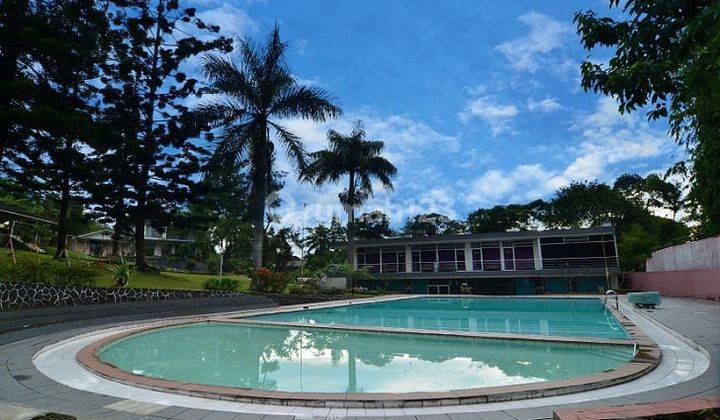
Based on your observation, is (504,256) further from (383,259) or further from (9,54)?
(9,54)

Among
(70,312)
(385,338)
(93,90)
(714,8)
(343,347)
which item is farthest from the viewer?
(93,90)

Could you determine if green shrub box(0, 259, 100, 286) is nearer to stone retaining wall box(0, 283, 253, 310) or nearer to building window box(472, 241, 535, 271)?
stone retaining wall box(0, 283, 253, 310)

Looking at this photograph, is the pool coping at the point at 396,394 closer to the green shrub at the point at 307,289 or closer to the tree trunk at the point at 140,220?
the tree trunk at the point at 140,220

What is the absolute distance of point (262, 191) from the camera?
61.9 feet

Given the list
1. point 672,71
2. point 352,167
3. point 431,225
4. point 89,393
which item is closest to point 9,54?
point 89,393

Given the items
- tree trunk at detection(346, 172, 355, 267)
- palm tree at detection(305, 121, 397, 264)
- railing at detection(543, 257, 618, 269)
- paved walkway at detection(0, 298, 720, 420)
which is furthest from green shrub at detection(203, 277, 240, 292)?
railing at detection(543, 257, 618, 269)

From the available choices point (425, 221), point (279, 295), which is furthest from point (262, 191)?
point (425, 221)

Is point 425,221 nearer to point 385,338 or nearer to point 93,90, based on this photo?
point 93,90

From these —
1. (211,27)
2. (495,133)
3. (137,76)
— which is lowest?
(495,133)

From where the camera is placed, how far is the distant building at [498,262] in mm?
25266

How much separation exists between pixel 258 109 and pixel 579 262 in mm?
20597

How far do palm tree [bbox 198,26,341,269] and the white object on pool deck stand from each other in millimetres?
12845

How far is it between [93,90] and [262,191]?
25.1 ft

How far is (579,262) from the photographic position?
25734mm
